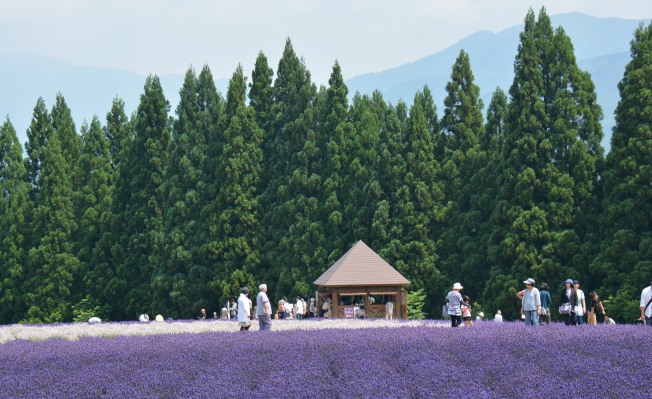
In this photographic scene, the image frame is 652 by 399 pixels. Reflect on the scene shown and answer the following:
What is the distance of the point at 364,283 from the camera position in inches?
1500

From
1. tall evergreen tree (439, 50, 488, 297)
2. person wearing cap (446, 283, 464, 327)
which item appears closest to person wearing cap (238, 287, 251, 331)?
person wearing cap (446, 283, 464, 327)

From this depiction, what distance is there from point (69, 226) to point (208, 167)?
11.8 m

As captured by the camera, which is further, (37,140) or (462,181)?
(37,140)

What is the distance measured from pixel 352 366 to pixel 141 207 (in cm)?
4317

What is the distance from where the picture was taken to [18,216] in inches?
2416

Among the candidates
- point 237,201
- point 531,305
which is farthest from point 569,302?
point 237,201

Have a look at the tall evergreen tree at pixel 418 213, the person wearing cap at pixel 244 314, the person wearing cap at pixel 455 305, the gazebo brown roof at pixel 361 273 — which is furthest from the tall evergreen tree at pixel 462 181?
the person wearing cap at pixel 244 314

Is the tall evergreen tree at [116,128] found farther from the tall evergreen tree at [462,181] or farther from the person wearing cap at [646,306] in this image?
the person wearing cap at [646,306]

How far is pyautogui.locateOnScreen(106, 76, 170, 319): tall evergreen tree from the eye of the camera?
187 feet

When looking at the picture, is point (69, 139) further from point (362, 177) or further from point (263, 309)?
point (263, 309)

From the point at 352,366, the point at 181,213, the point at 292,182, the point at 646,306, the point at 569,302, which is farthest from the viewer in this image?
the point at 181,213

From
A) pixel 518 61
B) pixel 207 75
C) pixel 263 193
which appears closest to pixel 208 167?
pixel 263 193

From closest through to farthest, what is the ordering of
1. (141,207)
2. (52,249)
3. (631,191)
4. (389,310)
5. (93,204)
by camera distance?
(389,310) < (631,191) < (141,207) < (52,249) < (93,204)

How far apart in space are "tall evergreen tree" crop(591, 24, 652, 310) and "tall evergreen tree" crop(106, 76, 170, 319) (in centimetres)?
2821
